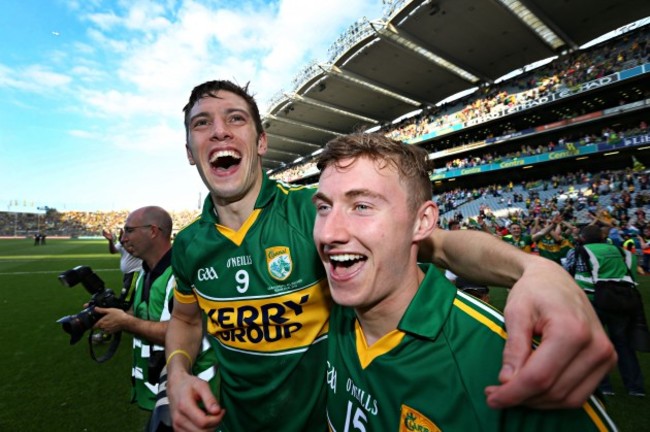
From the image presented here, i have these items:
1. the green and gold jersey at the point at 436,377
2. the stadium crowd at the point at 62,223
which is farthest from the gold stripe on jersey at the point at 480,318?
the stadium crowd at the point at 62,223

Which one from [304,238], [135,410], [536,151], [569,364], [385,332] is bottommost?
[135,410]

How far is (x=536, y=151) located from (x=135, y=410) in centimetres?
3171

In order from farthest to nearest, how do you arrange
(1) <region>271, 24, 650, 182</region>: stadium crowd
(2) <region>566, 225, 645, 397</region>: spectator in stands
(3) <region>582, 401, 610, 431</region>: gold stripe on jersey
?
(1) <region>271, 24, 650, 182</region>: stadium crowd, (2) <region>566, 225, 645, 397</region>: spectator in stands, (3) <region>582, 401, 610, 431</region>: gold stripe on jersey

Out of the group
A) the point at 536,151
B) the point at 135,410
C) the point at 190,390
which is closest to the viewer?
the point at 190,390

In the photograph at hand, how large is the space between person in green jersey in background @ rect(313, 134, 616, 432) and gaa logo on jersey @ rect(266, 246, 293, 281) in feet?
1.51

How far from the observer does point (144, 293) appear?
3006mm

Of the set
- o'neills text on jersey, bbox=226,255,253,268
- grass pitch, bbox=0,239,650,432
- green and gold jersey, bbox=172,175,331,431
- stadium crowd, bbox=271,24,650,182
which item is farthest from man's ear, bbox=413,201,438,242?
stadium crowd, bbox=271,24,650,182

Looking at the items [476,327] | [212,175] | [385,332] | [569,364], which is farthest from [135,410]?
[569,364]

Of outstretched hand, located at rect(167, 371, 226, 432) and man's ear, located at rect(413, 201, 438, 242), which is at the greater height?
man's ear, located at rect(413, 201, 438, 242)

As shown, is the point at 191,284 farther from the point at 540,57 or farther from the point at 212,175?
the point at 540,57

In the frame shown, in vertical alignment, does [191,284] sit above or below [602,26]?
below

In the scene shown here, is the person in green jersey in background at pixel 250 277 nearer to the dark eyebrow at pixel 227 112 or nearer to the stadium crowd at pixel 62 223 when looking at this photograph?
the dark eyebrow at pixel 227 112

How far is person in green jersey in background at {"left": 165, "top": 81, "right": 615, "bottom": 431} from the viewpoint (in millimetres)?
1509

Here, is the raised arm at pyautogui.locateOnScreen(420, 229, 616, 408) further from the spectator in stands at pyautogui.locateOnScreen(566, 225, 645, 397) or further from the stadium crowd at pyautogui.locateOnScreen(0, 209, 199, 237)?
the stadium crowd at pyautogui.locateOnScreen(0, 209, 199, 237)
